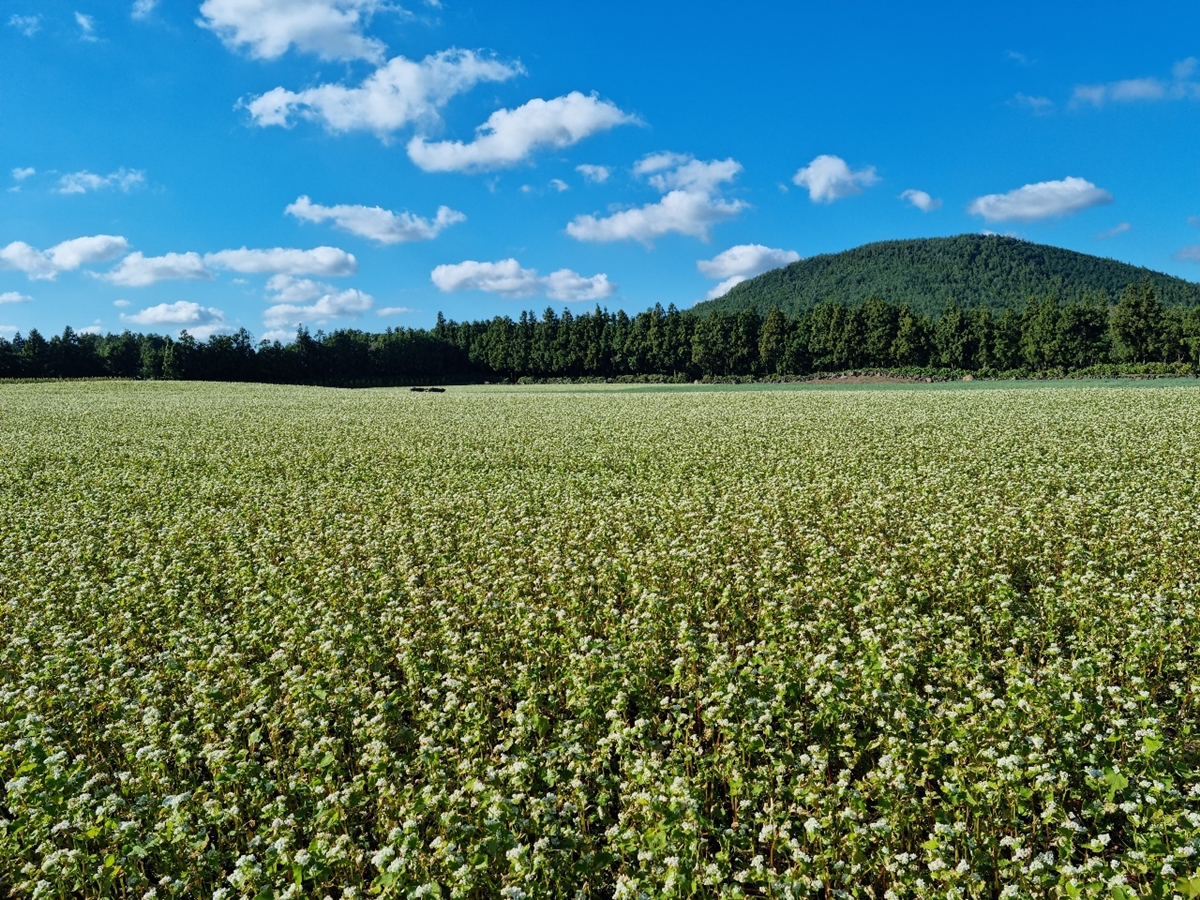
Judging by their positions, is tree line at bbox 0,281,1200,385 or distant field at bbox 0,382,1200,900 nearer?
distant field at bbox 0,382,1200,900

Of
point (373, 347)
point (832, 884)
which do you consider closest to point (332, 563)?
point (832, 884)

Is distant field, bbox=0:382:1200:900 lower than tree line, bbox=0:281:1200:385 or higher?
lower

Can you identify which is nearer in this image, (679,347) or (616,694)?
(616,694)

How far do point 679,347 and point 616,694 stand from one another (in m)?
113

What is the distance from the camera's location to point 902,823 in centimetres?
486

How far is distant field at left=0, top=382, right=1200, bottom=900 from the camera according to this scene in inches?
186

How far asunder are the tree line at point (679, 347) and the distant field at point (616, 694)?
8262cm

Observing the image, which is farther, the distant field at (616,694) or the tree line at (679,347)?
the tree line at (679,347)

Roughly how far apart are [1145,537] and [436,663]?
36.9 ft

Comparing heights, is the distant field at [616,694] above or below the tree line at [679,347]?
below

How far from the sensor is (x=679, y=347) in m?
117

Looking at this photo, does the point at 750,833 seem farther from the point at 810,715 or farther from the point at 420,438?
the point at 420,438

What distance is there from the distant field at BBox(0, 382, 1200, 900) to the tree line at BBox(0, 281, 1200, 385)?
82618mm

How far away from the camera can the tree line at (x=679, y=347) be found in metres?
91.4
